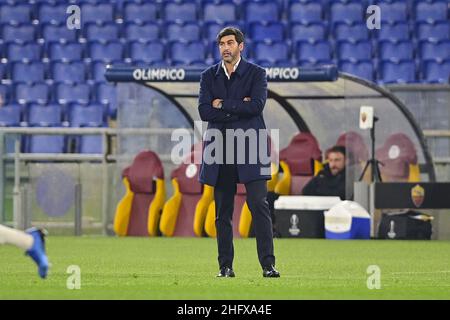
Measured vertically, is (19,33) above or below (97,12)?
below

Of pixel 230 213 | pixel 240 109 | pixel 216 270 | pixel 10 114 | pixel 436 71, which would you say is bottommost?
pixel 216 270

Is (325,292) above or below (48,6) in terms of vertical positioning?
below

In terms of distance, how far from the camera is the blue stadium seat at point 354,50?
91.1ft

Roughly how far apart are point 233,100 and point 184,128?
37.2 feet

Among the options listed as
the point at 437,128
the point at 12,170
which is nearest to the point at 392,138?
the point at 437,128

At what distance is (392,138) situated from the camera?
2138 centimetres

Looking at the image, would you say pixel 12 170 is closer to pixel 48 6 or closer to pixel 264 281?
pixel 48 6

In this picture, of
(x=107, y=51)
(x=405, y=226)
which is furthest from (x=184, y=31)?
(x=405, y=226)

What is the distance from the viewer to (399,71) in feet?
90.2

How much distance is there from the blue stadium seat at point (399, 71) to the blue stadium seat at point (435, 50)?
1.31 ft

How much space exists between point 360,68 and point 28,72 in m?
6.94

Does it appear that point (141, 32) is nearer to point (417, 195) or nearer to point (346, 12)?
point (346, 12)

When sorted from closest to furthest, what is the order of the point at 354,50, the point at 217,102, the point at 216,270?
the point at 217,102 < the point at 216,270 < the point at 354,50

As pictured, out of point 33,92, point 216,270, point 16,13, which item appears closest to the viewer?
point 216,270
